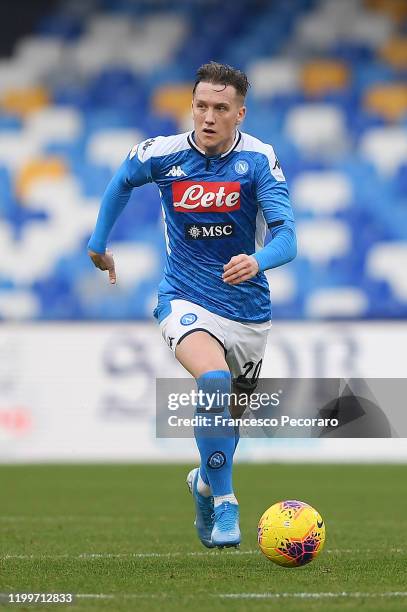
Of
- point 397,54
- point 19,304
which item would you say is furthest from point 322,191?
point 19,304

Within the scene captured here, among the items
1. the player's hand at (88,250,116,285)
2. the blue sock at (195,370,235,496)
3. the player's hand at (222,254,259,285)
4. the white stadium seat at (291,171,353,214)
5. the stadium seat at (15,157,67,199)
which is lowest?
the blue sock at (195,370,235,496)

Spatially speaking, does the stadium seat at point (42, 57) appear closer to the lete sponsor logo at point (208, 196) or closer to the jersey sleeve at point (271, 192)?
the lete sponsor logo at point (208, 196)

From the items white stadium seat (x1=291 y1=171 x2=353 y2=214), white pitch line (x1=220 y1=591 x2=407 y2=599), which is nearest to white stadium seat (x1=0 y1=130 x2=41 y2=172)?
white stadium seat (x1=291 y1=171 x2=353 y2=214)

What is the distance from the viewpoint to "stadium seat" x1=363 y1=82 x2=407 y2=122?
1936 centimetres

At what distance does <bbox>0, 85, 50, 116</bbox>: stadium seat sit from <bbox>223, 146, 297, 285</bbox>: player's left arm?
45.7 feet

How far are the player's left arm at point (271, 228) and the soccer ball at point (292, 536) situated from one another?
1.17m

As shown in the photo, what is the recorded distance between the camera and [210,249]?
678cm

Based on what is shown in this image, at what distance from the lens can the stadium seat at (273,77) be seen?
19.8m

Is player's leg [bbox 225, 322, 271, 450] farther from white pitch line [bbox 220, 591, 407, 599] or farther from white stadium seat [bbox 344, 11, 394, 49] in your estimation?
white stadium seat [bbox 344, 11, 394, 49]

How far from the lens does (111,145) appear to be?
1970cm

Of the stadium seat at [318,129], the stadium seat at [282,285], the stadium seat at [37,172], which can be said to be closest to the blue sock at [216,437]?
the stadium seat at [282,285]

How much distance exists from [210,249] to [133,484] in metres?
6.09

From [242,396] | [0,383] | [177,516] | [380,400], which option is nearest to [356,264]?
[380,400]

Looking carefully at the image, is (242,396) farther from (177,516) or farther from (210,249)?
(177,516)
